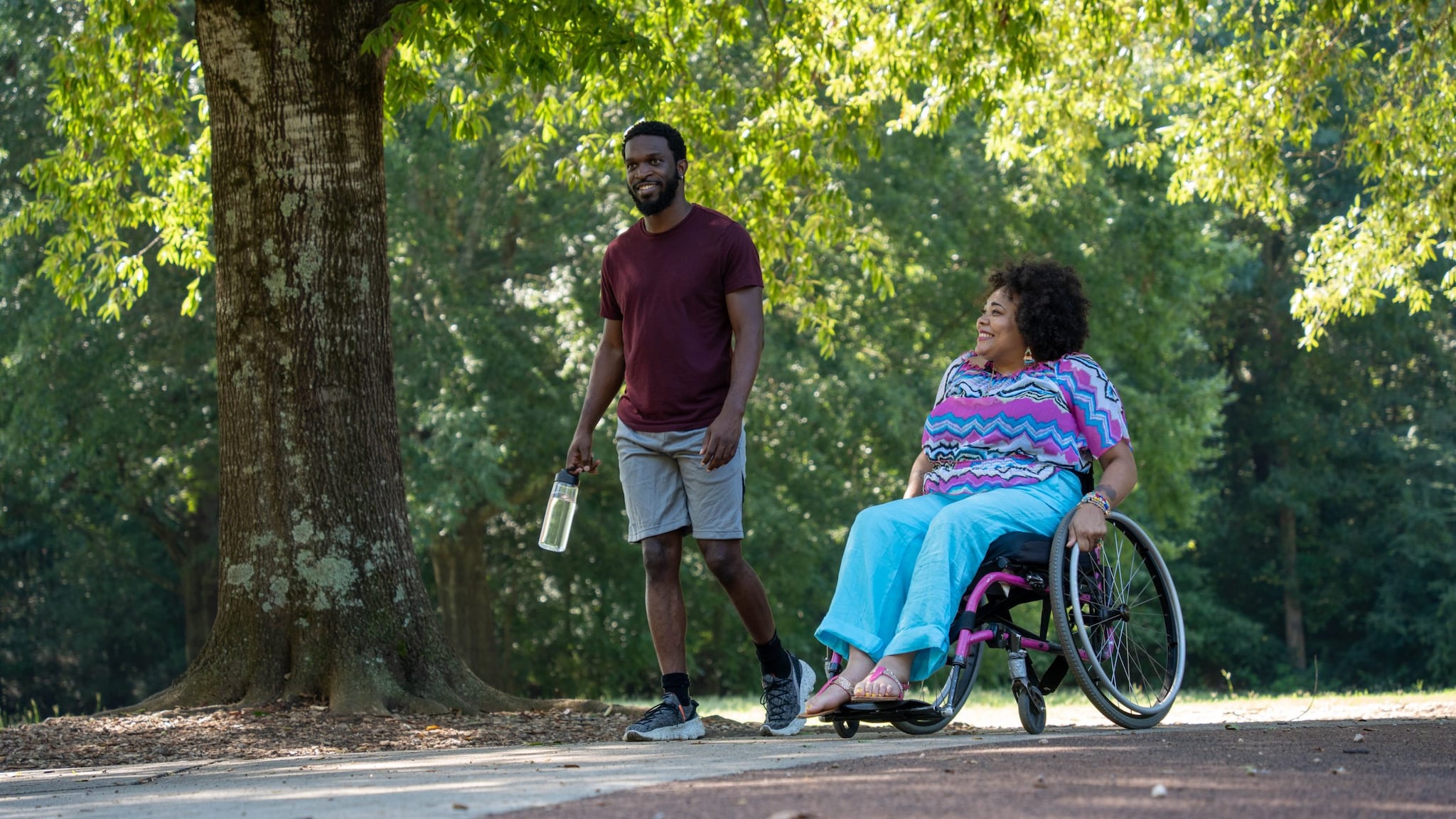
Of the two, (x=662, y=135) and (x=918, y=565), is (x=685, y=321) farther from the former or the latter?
(x=918, y=565)

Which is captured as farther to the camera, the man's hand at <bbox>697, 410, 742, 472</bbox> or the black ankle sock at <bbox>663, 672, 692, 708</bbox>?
the black ankle sock at <bbox>663, 672, 692, 708</bbox>

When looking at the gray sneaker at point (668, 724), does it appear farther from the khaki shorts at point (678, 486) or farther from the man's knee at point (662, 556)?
the khaki shorts at point (678, 486)

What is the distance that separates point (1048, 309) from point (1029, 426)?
1.37ft

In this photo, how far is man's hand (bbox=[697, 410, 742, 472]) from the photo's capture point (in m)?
5.02

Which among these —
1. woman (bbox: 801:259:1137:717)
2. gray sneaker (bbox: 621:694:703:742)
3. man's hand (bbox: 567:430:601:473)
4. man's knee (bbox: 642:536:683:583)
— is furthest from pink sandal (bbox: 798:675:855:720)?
man's hand (bbox: 567:430:601:473)

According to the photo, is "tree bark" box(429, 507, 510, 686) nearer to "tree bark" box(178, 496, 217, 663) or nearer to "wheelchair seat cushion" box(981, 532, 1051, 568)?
"tree bark" box(178, 496, 217, 663)

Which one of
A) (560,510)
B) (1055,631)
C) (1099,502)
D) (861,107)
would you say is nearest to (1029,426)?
(1099,502)

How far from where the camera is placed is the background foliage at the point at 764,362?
10.6 metres

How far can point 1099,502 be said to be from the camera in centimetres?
497

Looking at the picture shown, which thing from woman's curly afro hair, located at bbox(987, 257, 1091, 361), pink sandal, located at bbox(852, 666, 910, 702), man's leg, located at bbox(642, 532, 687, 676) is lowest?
pink sandal, located at bbox(852, 666, 910, 702)

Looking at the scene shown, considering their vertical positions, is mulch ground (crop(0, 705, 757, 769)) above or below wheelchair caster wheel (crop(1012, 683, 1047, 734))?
above

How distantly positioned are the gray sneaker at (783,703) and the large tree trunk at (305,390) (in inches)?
67.9

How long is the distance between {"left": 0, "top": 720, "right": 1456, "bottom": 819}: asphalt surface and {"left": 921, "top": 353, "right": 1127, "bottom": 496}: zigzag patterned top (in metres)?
0.88

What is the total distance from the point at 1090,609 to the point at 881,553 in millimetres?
796
